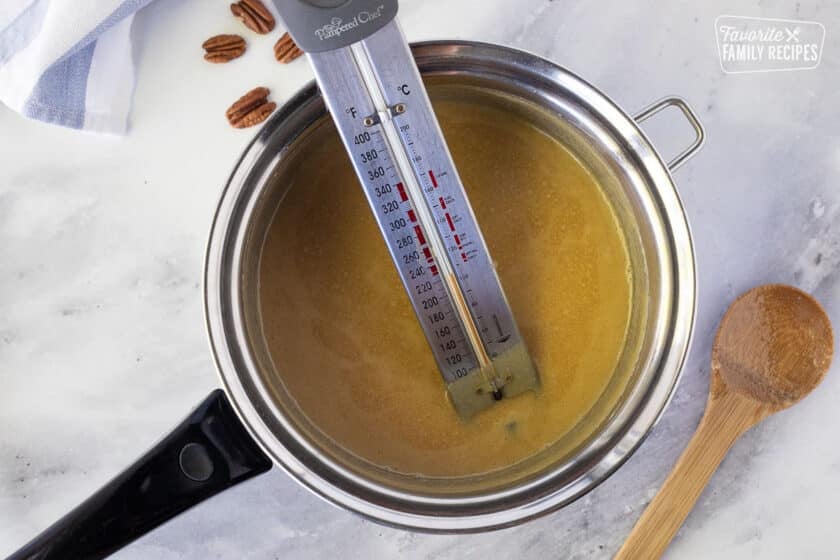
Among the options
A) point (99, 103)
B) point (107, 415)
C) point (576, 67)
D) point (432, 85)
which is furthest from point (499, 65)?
point (107, 415)

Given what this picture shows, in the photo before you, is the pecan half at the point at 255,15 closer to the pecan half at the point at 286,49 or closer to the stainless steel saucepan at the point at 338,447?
the pecan half at the point at 286,49

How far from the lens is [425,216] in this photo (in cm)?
74

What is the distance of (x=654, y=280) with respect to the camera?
2.61 ft

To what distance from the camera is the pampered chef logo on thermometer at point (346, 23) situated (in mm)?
673

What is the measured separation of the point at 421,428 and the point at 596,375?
19cm

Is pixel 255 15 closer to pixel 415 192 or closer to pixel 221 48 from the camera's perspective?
pixel 221 48

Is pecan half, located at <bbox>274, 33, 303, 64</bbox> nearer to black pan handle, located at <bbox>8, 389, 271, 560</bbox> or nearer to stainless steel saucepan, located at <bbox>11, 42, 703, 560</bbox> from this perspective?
stainless steel saucepan, located at <bbox>11, 42, 703, 560</bbox>

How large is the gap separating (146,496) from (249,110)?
→ 0.43 metres

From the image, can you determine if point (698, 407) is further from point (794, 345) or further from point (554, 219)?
point (554, 219)

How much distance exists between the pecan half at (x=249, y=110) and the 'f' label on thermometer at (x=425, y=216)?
22 centimetres

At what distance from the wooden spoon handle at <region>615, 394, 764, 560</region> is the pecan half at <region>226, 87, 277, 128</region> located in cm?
61

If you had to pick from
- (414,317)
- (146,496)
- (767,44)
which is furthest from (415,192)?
(767,44)

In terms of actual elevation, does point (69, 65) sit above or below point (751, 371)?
above

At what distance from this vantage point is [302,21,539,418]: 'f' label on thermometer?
2.30 ft
